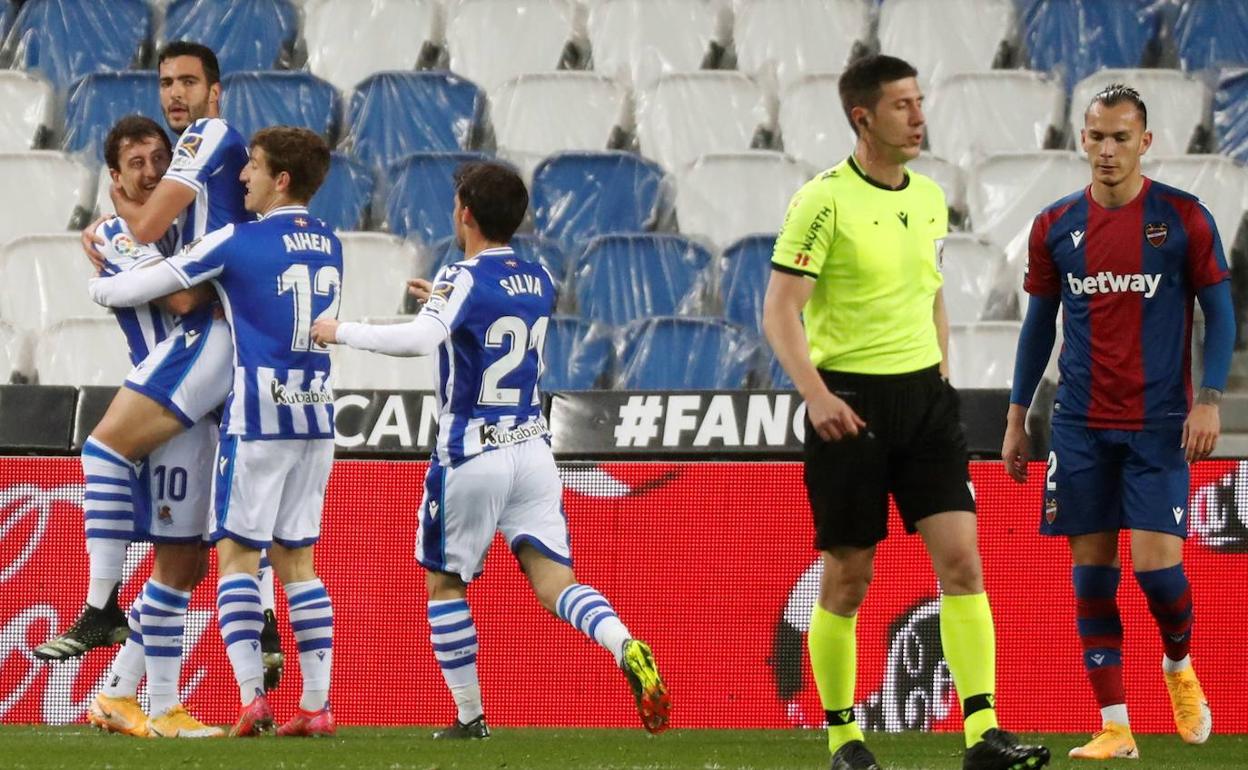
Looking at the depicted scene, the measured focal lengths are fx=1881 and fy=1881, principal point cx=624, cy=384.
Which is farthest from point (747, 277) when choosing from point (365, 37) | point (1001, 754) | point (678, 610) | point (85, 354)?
point (1001, 754)

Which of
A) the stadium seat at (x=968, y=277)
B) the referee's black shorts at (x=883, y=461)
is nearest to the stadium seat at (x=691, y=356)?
the stadium seat at (x=968, y=277)

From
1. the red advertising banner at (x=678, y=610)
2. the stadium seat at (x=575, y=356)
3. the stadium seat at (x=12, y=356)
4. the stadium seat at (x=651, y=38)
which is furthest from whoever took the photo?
the stadium seat at (x=651, y=38)

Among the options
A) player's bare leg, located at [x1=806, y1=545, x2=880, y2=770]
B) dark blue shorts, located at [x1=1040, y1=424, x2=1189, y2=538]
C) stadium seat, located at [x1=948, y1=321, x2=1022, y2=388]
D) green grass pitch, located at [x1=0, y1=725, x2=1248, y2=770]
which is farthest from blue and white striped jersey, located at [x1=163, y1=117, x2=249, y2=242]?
stadium seat, located at [x1=948, y1=321, x2=1022, y2=388]

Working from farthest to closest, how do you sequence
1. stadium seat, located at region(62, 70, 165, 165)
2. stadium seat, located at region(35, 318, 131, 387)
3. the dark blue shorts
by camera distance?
stadium seat, located at region(62, 70, 165, 165)
stadium seat, located at region(35, 318, 131, 387)
the dark blue shorts

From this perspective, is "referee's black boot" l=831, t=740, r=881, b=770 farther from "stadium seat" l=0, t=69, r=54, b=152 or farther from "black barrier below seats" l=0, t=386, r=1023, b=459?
"stadium seat" l=0, t=69, r=54, b=152

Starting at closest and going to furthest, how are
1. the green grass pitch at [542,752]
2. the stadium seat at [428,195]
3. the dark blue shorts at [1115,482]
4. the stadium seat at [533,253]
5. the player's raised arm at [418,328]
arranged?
1. the green grass pitch at [542,752]
2. the player's raised arm at [418,328]
3. the dark blue shorts at [1115,482]
4. the stadium seat at [533,253]
5. the stadium seat at [428,195]

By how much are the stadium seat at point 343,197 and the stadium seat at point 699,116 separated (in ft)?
5.37

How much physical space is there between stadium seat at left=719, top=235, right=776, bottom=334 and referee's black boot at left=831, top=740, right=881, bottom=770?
4.41 metres

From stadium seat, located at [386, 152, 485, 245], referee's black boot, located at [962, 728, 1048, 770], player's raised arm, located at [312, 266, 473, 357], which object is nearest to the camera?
referee's black boot, located at [962, 728, 1048, 770]

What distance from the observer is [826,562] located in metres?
4.94

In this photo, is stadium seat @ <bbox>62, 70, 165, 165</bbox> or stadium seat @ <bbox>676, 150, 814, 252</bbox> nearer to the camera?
stadium seat @ <bbox>676, 150, 814, 252</bbox>

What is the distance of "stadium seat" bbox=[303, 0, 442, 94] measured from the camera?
1112 centimetres

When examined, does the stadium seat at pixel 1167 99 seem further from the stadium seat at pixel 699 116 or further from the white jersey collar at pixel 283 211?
the white jersey collar at pixel 283 211

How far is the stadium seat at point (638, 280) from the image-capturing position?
9258 millimetres
